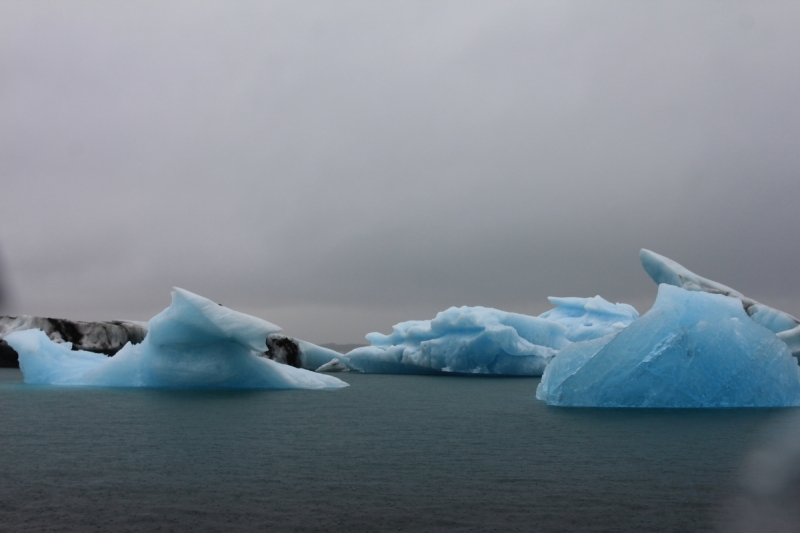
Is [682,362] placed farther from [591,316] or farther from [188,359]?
[591,316]

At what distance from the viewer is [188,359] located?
15.9 meters

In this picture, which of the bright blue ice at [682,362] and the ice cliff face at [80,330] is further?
the ice cliff face at [80,330]

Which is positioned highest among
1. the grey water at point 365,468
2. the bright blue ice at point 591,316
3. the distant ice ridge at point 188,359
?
the bright blue ice at point 591,316

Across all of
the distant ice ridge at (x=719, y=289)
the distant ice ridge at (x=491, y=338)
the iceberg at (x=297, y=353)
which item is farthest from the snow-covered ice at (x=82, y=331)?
the distant ice ridge at (x=719, y=289)

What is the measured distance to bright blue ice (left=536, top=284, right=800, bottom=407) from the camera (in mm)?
11930

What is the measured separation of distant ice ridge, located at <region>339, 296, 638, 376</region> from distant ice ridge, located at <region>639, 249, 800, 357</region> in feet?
13.4

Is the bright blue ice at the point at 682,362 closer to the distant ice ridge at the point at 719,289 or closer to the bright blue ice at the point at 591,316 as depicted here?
the distant ice ridge at the point at 719,289

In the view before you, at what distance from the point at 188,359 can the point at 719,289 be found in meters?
14.7

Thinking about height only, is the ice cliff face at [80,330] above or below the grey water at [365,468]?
above

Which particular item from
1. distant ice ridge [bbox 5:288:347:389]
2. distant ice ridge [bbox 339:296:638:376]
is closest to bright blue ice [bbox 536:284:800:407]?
distant ice ridge [bbox 5:288:347:389]

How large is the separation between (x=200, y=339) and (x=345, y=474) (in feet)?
32.7

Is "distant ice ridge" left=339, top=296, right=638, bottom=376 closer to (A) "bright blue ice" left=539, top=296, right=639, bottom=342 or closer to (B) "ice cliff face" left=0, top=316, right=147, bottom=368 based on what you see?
(A) "bright blue ice" left=539, top=296, right=639, bottom=342

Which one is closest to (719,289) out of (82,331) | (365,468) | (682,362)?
(682,362)

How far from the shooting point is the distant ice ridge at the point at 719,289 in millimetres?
19156
